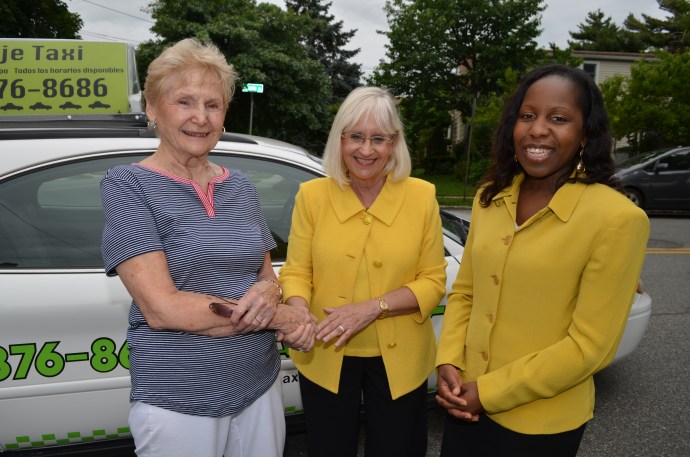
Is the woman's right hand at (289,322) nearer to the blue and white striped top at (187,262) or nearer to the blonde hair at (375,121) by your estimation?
the blue and white striped top at (187,262)

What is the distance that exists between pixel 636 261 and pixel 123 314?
197cm

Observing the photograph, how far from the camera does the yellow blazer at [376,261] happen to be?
2.12m

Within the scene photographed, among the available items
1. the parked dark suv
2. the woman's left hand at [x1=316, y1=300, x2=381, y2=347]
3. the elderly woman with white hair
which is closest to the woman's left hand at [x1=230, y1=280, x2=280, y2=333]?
the elderly woman with white hair

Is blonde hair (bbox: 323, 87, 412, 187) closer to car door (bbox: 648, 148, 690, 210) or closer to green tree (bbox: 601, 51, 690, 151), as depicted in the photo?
car door (bbox: 648, 148, 690, 210)

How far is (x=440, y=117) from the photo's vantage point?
24047mm

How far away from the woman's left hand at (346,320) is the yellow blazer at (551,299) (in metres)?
0.37

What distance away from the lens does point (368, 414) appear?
2.23m

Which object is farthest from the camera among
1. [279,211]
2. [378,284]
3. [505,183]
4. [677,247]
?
[677,247]

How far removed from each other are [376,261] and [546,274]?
678 mm

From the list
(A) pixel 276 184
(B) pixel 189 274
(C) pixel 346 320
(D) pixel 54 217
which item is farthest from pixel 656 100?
(B) pixel 189 274

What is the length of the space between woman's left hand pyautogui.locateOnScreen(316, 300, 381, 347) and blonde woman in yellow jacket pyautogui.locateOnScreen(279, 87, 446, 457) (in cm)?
1

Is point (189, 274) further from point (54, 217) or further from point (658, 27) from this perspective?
point (658, 27)

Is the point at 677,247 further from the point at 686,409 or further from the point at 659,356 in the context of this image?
the point at 686,409

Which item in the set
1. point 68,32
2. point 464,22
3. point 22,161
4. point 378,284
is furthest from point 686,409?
point 68,32
